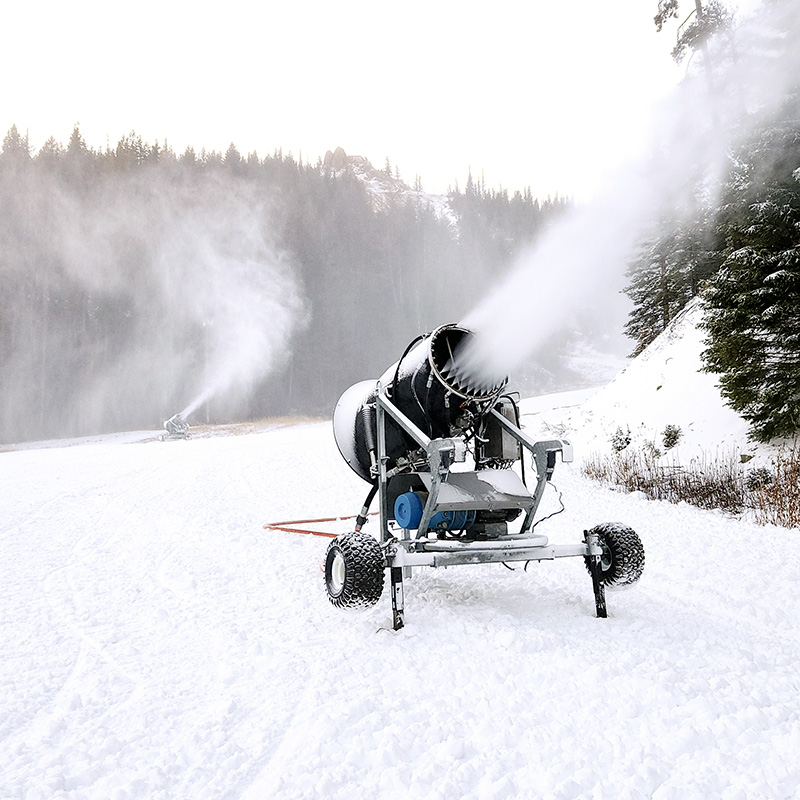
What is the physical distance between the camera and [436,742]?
2457 mm

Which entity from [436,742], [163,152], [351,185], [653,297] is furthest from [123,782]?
[351,185]

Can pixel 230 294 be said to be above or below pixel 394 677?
above

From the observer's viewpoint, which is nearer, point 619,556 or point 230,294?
point 619,556

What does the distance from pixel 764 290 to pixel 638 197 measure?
4.19m

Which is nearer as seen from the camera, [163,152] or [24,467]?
[24,467]

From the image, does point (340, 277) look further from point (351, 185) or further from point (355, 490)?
point (355, 490)

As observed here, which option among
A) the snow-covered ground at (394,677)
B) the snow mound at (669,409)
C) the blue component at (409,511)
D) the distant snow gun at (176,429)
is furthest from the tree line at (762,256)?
the distant snow gun at (176,429)

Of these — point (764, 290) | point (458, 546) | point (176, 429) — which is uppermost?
point (764, 290)

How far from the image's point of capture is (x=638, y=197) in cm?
691

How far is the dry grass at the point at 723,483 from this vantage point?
8031 mm

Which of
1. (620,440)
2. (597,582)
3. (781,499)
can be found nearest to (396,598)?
(597,582)

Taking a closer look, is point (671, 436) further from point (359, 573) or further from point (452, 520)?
point (359, 573)

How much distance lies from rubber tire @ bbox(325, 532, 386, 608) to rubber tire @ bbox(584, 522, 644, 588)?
158 cm

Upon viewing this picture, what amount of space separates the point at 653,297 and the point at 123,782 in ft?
88.8
